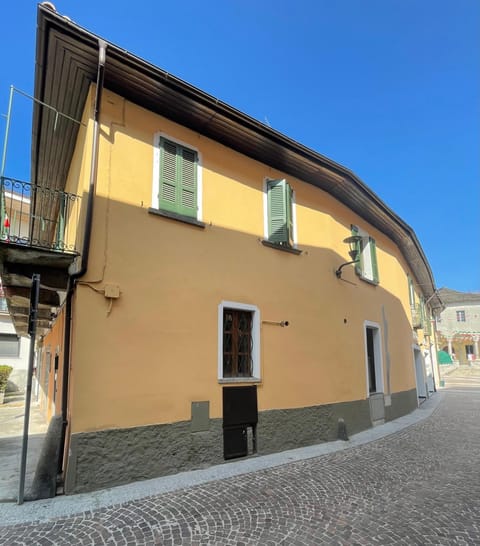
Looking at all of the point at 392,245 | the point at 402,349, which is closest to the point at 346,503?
the point at 402,349

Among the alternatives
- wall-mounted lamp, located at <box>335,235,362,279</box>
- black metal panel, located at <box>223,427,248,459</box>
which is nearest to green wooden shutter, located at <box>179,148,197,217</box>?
black metal panel, located at <box>223,427,248,459</box>

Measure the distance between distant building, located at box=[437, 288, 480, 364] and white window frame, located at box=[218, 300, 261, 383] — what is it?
50.1 m

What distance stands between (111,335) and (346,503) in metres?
3.81

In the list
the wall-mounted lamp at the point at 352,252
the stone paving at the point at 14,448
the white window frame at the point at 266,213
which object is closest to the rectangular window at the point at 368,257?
the wall-mounted lamp at the point at 352,252

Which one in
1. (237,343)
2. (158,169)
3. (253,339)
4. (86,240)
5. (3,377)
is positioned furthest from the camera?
(3,377)

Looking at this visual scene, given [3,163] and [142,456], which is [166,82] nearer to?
[3,163]

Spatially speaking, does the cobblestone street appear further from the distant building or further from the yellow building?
the distant building

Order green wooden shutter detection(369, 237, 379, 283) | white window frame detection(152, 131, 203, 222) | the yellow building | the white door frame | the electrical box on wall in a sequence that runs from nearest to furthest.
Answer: the yellow building → the electrical box on wall → white window frame detection(152, 131, 203, 222) → green wooden shutter detection(369, 237, 379, 283) → the white door frame

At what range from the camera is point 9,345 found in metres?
19.3

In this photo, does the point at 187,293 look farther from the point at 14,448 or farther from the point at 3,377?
the point at 3,377

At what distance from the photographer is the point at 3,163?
4.87 metres

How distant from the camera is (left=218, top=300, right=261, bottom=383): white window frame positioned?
20.5 ft

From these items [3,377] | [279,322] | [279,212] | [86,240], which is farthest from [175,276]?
[3,377]

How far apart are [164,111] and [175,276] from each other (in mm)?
2920
